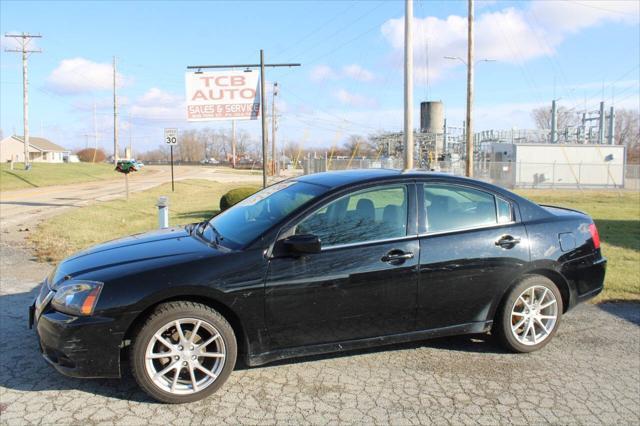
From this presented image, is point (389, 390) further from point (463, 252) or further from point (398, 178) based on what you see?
point (398, 178)

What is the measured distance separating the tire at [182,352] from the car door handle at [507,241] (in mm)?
2288

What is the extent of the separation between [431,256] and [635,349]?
212 cm

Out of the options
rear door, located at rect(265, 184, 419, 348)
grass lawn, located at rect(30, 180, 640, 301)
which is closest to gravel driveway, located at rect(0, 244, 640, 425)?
rear door, located at rect(265, 184, 419, 348)

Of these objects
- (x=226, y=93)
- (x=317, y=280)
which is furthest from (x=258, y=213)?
(x=226, y=93)

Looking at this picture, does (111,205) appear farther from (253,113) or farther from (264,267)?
(264,267)

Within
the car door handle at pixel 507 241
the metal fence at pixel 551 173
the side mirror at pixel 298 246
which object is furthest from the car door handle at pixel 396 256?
the metal fence at pixel 551 173

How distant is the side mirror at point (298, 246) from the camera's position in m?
3.61

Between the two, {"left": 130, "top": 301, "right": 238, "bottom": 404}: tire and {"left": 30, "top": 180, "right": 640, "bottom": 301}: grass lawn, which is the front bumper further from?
{"left": 30, "top": 180, "right": 640, "bottom": 301}: grass lawn

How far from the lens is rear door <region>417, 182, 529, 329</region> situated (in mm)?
4008

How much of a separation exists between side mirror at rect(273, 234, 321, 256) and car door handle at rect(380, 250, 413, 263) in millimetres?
561

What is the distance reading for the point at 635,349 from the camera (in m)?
4.45

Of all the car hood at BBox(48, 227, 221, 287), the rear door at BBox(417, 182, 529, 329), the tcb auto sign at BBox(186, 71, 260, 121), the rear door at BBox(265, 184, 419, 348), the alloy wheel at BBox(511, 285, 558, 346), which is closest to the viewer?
the car hood at BBox(48, 227, 221, 287)

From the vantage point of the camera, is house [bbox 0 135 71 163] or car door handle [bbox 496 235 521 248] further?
house [bbox 0 135 71 163]

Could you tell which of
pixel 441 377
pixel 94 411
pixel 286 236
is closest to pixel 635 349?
pixel 441 377
